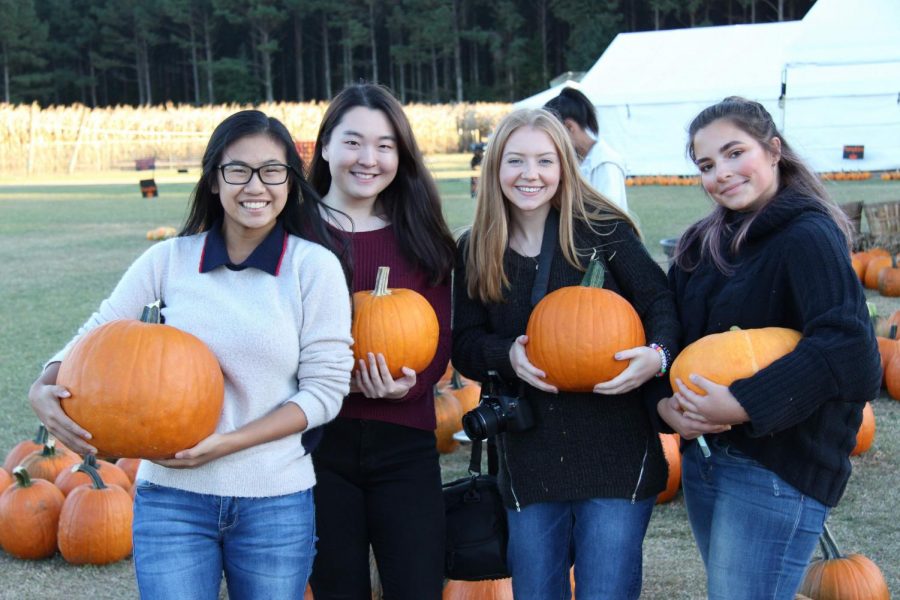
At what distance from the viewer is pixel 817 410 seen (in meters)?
2.34

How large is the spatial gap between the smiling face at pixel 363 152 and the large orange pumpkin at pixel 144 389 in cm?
85

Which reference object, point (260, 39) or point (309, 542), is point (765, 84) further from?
point (260, 39)

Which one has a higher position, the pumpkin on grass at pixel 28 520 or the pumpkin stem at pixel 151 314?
the pumpkin stem at pixel 151 314

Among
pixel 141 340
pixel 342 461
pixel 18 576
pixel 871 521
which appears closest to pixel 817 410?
pixel 342 461

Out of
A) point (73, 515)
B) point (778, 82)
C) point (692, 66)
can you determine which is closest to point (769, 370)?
point (73, 515)

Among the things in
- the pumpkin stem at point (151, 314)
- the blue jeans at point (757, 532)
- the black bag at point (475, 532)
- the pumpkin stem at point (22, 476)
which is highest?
the pumpkin stem at point (151, 314)

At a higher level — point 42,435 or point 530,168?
point 530,168

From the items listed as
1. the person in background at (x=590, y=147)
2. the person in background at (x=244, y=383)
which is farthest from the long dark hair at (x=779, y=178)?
the person in background at (x=590, y=147)

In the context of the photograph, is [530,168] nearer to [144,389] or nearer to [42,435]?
[144,389]

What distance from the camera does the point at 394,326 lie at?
2.77 m

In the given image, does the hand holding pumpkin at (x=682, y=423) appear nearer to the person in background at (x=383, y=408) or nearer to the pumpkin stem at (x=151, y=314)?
the person in background at (x=383, y=408)

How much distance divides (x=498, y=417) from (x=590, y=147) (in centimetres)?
331

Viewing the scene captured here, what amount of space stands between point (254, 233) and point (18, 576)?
2.56 metres

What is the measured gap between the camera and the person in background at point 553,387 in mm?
2670
